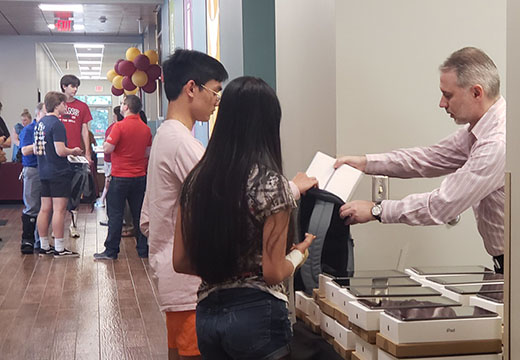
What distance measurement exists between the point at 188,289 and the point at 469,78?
1.24 meters

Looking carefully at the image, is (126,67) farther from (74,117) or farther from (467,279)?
(467,279)

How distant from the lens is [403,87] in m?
3.34

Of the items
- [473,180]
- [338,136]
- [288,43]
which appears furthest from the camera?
[288,43]

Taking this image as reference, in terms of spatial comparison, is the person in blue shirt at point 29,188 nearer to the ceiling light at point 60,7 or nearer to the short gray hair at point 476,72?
the ceiling light at point 60,7

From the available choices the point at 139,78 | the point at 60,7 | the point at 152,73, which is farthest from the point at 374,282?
the point at 60,7

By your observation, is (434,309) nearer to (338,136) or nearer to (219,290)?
(219,290)

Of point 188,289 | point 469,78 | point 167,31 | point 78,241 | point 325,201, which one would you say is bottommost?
point 78,241

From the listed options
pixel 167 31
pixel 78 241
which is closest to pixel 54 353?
pixel 78 241

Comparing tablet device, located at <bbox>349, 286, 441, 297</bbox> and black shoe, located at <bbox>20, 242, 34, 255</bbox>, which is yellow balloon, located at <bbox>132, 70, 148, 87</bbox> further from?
tablet device, located at <bbox>349, 286, 441, 297</bbox>

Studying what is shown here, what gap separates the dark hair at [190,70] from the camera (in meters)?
2.45

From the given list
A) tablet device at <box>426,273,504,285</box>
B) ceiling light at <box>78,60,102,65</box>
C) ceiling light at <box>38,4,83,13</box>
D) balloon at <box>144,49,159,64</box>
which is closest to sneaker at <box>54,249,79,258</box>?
balloon at <box>144,49,159,64</box>


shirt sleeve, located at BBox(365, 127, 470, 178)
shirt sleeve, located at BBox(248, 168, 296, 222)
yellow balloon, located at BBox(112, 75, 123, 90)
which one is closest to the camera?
shirt sleeve, located at BBox(248, 168, 296, 222)

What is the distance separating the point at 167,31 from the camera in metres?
10.5

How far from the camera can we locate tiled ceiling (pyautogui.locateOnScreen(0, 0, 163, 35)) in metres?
11.5
